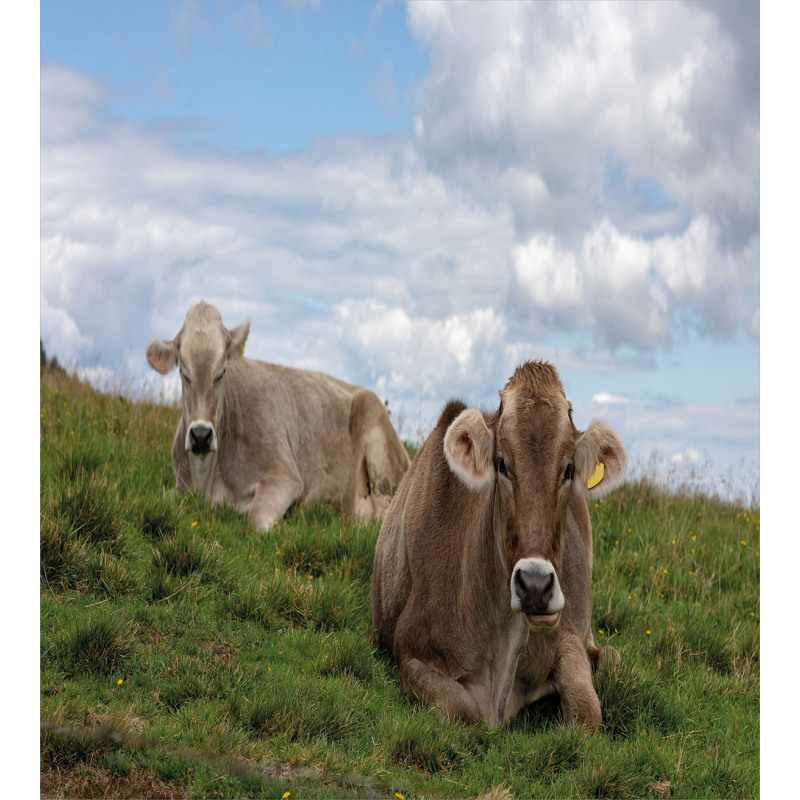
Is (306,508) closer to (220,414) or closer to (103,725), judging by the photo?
(220,414)

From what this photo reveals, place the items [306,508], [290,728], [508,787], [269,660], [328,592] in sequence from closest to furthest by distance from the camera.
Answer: [508,787] < [290,728] < [269,660] < [328,592] < [306,508]

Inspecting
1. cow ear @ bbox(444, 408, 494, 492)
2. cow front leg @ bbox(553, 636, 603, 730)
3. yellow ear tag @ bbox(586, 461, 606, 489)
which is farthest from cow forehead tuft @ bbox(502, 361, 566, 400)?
cow front leg @ bbox(553, 636, 603, 730)

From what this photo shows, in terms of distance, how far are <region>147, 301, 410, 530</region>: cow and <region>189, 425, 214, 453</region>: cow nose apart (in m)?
0.01

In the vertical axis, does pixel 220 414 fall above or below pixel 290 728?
above

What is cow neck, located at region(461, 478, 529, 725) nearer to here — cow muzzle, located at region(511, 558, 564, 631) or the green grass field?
the green grass field

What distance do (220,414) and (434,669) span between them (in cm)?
565

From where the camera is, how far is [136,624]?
632cm

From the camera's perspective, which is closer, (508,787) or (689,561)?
(508,787)

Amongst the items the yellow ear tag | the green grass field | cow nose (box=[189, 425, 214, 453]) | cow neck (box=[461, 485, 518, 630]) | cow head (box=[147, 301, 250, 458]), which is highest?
cow head (box=[147, 301, 250, 458])

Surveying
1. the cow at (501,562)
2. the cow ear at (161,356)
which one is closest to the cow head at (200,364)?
the cow ear at (161,356)

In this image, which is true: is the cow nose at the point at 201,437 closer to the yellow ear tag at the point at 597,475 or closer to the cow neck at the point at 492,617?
the cow neck at the point at 492,617

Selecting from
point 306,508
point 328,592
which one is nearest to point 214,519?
point 306,508

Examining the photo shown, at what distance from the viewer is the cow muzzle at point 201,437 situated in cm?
980

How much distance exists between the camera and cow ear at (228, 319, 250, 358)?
431 inches
